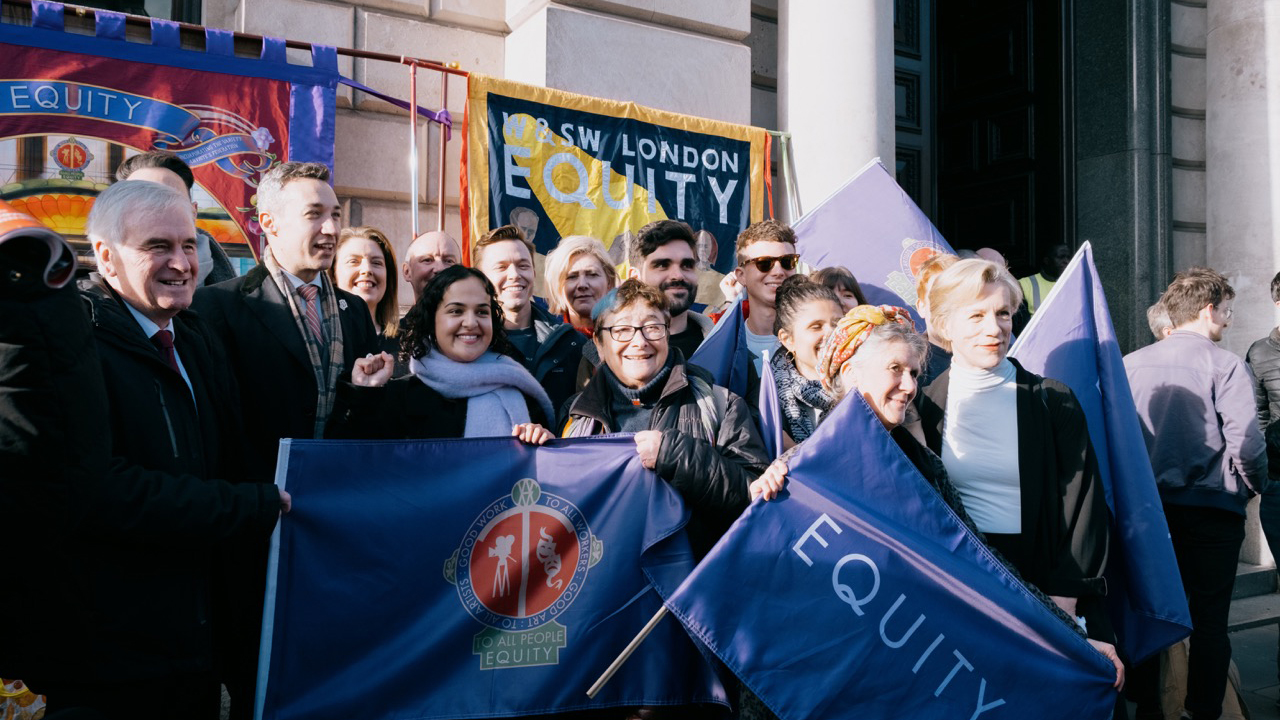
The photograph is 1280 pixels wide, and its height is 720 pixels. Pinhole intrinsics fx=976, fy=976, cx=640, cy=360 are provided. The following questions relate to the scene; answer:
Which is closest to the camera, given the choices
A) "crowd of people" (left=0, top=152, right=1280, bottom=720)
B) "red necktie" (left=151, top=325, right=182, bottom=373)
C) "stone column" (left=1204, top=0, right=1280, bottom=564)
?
"crowd of people" (left=0, top=152, right=1280, bottom=720)

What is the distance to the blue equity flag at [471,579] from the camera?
2.81 meters

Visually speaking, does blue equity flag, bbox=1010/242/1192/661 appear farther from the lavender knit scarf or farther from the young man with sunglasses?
the lavender knit scarf

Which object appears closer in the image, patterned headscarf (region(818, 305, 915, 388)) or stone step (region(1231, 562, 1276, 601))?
patterned headscarf (region(818, 305, 915, 388))

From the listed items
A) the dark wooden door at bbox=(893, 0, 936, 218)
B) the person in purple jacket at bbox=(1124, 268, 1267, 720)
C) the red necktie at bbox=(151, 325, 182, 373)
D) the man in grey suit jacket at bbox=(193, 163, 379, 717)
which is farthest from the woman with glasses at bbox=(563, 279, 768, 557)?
the dark wooden door at bbox=(893, 0, 936, 218)

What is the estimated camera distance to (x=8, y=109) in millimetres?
4277

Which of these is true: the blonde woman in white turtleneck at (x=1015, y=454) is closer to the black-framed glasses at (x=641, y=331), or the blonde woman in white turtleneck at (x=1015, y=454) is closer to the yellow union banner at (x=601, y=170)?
the black-framed glasses at (x=641, y=331)

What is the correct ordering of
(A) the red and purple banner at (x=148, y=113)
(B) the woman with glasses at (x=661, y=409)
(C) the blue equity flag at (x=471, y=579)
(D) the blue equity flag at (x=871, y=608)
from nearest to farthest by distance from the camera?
1. (D) the blue equity flag at (x=871, y=608)
2. (C) the blue equity flag at (x=471, y=579)
3. (B) the woman with glasses at (x=661, y=409)
4. (A) the red and purple banner at (x=148, y=113)

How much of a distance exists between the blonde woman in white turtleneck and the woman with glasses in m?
0.68

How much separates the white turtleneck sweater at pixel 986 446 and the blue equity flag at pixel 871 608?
321 millimetres

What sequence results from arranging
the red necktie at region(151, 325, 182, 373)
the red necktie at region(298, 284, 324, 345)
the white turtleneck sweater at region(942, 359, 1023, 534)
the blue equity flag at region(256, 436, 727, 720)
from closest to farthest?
the red necktie at region(151, 325, 182, 373) → the blue equity flag at region(256, 436, 727, 720) → the white turtleneck sweater at region(942, 359, 1023, 534) → the red necktie at region(298, 284, 324, 345)

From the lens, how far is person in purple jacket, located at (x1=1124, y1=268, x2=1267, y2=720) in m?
4.50

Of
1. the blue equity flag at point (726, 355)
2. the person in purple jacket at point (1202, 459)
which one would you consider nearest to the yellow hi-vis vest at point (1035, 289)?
the person in purple jacket at point (1202, 459)

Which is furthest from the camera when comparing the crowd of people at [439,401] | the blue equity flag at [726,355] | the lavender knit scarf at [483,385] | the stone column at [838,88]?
the stone column at [838,88]

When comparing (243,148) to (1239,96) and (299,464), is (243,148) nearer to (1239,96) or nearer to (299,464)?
(299,464)
